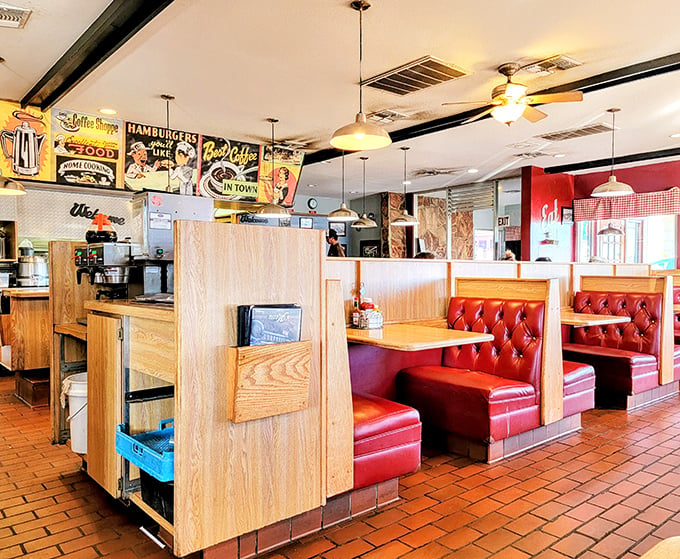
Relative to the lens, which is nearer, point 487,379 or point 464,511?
point 464,511

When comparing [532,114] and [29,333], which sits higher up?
[532,114]

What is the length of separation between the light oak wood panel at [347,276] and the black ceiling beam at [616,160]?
7.18 meters

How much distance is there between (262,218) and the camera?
6.49 metres

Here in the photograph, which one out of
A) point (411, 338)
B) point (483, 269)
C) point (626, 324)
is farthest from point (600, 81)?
point (411, 338)

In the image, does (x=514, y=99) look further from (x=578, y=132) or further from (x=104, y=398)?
(x=104, y=398)

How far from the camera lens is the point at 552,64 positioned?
4.80 meters

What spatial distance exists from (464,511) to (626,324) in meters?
3.34

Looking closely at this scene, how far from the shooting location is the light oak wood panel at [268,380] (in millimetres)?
2105

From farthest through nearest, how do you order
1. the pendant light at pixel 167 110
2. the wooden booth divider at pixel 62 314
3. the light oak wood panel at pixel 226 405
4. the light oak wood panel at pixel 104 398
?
the pendant light at pixel 167 110, the wooden booth divider at pixel 62 314, the light oak wood panel at pixel 104 398, the light oak wood panel at pixel 226 405

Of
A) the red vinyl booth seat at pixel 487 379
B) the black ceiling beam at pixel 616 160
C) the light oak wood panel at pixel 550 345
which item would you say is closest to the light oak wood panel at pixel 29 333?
the red vinyl booth seat at pixel 487 379

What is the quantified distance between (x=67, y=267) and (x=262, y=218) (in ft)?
9.52

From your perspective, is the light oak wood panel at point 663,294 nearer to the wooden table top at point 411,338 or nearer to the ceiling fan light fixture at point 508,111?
the ceiling fan light fixture at point 508,111

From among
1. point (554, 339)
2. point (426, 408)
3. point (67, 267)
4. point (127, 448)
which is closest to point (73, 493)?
point (127, 448)

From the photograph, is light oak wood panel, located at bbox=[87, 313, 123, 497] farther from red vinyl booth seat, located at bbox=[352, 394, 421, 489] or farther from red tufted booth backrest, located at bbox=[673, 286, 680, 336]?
red tufted booth backrest, located at bbox=[673, 286, 680, 336]
